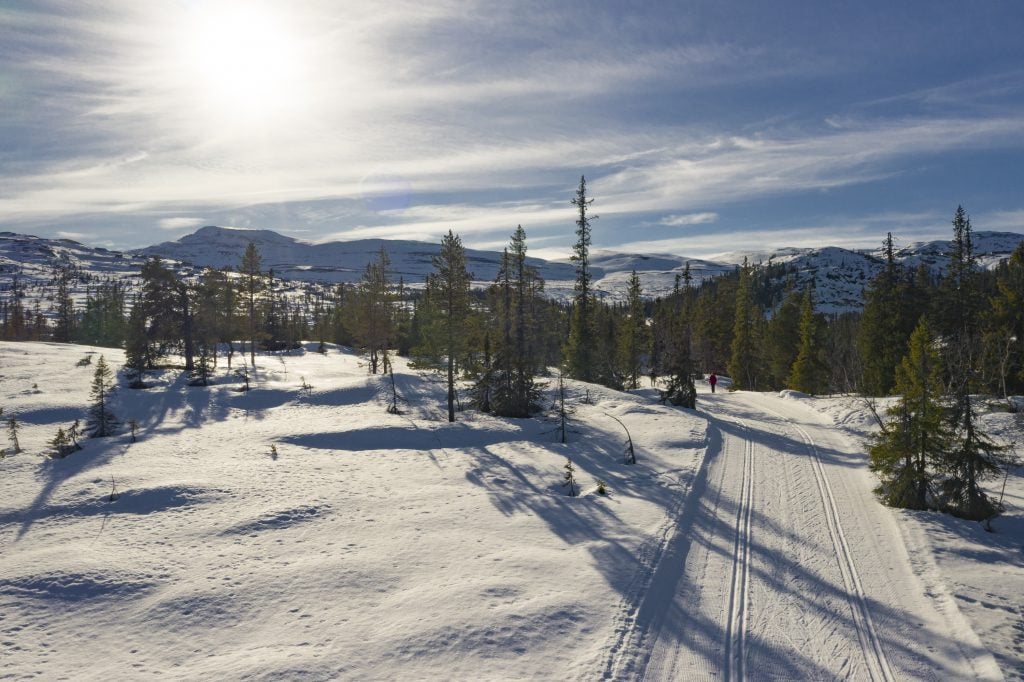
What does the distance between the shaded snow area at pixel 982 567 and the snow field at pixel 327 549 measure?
6.09 m

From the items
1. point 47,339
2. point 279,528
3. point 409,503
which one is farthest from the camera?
point 47,339

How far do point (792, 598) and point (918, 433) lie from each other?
8.56 meters

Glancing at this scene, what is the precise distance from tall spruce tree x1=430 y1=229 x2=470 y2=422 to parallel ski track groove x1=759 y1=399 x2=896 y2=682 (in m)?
19.2

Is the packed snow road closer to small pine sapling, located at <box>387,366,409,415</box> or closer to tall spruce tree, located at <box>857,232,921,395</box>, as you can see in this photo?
small pine sapling, located at <box>387,366,409,415</box>

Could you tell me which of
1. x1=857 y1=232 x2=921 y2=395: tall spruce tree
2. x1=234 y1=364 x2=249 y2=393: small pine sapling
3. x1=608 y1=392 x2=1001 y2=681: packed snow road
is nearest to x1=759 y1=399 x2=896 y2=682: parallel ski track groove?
x1=608 y1=392 x2=1001 y2=681: packed snow road

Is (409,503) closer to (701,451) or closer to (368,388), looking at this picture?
(701,451)

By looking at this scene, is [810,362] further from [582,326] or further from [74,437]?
[74,437]

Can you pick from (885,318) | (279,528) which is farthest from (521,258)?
(885,318)

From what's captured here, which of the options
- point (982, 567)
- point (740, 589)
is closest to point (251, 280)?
point (740, 589)

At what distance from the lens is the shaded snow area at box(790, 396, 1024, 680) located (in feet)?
31.7

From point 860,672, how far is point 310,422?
26.5 m

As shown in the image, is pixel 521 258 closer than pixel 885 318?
Yes

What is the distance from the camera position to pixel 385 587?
451 inches

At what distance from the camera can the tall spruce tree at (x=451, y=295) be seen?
29734mm
